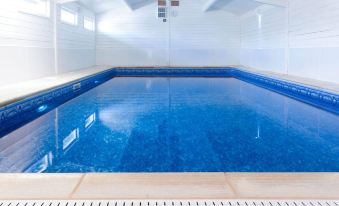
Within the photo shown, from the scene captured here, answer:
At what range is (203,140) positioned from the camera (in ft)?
10.8

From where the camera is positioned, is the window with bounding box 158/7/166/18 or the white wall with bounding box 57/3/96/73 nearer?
the white wall with bounding box 57/3/96/73

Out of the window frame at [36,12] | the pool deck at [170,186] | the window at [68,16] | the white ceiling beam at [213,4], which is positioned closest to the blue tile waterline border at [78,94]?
the window frame at [36,12]

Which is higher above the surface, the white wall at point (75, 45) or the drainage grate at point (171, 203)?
the white wall at point (75, 45)

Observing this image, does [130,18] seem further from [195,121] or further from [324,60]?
[195,121]

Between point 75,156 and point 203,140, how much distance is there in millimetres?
1239

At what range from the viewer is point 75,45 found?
33.8ft

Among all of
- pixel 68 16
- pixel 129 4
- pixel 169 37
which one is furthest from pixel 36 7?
pixel 169 37

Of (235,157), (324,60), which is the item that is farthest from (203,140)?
(324,60)

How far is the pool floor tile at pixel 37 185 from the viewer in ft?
4.89

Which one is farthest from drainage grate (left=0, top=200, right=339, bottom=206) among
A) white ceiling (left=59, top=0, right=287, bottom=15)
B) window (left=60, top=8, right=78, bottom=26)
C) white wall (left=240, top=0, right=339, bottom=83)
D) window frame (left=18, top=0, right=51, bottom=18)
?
white ceiling (left=59, top=0, right=287, bottom=15)

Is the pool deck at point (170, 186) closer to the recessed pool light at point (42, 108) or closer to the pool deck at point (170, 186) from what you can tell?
the pool deck at point (170, 186)

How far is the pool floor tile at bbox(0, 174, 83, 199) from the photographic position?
1.49 metres

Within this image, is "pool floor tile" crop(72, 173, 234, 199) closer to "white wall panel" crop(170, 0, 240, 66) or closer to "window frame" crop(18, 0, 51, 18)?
"window frame" crop(18, 0, 51, 18)

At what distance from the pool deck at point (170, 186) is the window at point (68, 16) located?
318 inches
